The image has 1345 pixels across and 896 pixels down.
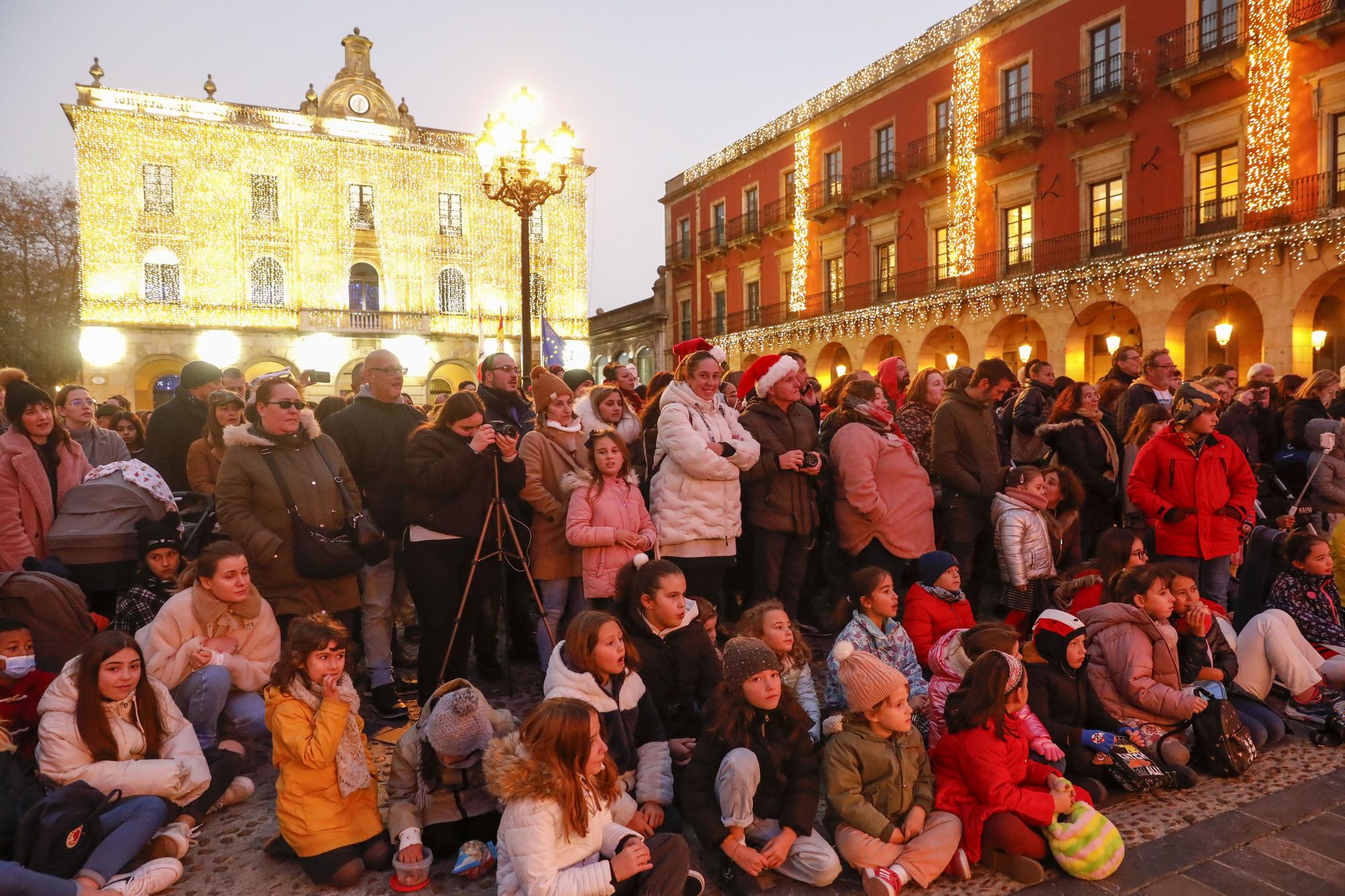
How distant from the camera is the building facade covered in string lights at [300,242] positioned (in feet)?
94.5

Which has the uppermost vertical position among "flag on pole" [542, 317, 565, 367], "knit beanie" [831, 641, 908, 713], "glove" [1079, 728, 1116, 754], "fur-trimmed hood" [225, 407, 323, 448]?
"flag on pole" [542, 317, 565, 367]

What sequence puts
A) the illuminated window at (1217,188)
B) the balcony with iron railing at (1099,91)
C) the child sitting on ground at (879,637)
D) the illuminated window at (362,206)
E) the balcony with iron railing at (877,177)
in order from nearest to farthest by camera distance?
the child sitting on ground at (879,637), the illuminated window at (1217,188), the balcony with iron railing at (1099,91), the balcony with iron railing at (877,177), the illuminated window at (362,206)

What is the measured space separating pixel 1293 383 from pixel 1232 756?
606 cm

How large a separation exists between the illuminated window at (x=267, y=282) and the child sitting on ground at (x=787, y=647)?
3128cm

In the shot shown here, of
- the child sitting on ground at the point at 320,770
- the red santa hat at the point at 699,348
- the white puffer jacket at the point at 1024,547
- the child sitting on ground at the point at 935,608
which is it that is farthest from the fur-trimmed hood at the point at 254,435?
the white puffer jacket at the point at 1024,547

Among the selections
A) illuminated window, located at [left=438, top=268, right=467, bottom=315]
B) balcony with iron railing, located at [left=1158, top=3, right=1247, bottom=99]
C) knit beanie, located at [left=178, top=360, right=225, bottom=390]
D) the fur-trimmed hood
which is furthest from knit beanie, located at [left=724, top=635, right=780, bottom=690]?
illuminated window, located at [left=438, top=268, right=467, bottom=315]

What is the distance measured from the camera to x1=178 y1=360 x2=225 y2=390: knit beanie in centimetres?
616

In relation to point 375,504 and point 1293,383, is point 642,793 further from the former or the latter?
point 1293,383

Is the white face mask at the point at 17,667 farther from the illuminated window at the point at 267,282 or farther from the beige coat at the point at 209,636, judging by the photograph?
the illuminated window at the point at 267,282

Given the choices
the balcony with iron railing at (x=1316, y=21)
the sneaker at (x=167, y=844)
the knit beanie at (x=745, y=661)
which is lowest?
the sneaker at (x=167, y=844)

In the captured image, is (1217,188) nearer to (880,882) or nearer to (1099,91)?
(1099,91)

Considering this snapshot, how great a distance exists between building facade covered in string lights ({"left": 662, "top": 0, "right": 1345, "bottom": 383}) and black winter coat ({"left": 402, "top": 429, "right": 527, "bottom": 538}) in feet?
51.3

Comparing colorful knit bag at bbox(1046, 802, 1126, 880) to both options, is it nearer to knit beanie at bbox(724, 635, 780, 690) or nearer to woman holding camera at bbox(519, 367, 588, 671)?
knit beanie at bbox(724, 635, 780, 690)

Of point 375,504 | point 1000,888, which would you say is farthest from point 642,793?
point 375,504
